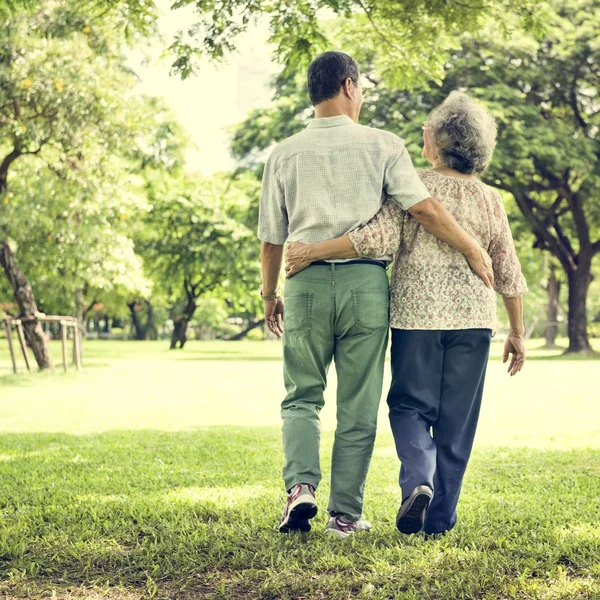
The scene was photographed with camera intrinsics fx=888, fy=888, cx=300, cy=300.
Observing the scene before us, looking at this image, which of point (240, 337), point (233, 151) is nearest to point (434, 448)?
point (233, 151)

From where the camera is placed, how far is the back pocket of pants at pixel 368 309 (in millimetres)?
4094

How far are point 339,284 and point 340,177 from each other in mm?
499

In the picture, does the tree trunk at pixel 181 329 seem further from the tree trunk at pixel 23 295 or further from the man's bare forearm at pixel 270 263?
the man's bare forearm at pixel 270 263

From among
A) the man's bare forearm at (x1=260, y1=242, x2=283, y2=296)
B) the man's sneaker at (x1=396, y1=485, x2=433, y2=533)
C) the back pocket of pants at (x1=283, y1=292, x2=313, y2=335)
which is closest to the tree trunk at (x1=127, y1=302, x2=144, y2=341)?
the man's bare forearm at (x1=260, y1=242, x2=283, y2=296)

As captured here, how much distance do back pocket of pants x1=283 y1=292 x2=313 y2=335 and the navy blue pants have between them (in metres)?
0.43

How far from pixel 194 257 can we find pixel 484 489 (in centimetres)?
3555

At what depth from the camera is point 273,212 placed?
435 centimetres

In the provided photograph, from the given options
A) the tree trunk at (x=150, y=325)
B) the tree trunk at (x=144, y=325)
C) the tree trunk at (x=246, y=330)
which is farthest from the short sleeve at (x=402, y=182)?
the tree trunk at (x=144, y=325)

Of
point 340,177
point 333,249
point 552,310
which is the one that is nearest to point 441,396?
point 333,249

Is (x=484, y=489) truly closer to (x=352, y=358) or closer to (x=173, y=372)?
(x=352, y=358)

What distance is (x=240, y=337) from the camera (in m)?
63.1

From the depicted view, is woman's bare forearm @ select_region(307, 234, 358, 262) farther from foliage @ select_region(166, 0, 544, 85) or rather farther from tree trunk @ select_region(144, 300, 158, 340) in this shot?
tree trunk @ select_region(144, 300, 158, 340)

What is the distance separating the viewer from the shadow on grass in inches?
141

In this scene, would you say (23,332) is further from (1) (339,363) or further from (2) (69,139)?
(1) (339,363)
